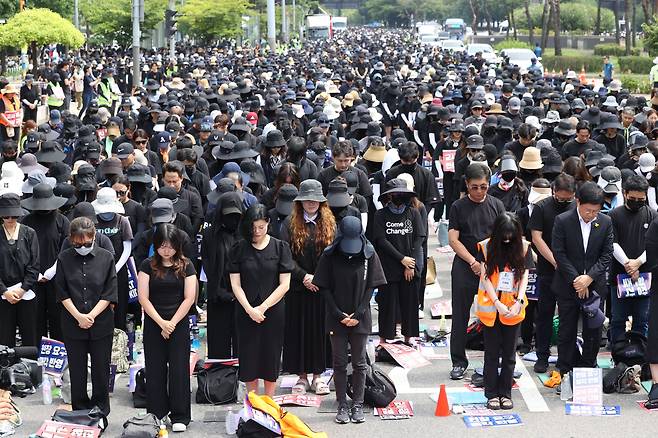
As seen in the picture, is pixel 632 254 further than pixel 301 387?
Yes

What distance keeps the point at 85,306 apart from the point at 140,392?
3.32ft

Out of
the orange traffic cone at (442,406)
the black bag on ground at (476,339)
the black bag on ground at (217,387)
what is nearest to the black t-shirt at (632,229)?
the black bag on ground at (476,339)

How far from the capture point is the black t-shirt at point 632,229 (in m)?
11.5

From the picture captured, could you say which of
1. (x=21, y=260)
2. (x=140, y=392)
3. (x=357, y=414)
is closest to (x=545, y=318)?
(x=357, y=414)

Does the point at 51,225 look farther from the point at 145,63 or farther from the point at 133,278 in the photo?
the point at 145,63

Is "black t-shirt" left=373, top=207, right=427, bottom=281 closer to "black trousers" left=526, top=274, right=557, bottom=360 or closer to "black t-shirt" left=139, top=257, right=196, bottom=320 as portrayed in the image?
"black trousers" left=526, top=274, right=557, bottom=360

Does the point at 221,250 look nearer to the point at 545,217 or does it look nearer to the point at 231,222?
the point at 231,222

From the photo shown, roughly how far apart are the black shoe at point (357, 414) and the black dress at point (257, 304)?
67 cm

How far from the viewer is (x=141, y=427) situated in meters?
9.64

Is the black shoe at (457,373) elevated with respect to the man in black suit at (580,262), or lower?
lower

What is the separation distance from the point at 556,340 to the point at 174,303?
163 inches

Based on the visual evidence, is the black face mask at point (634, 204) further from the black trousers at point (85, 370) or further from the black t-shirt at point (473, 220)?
the black trousers at point (85, 370)

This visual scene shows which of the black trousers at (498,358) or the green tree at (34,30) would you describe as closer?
the black trousers at (498,358)

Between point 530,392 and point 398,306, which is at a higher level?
point 398,306
